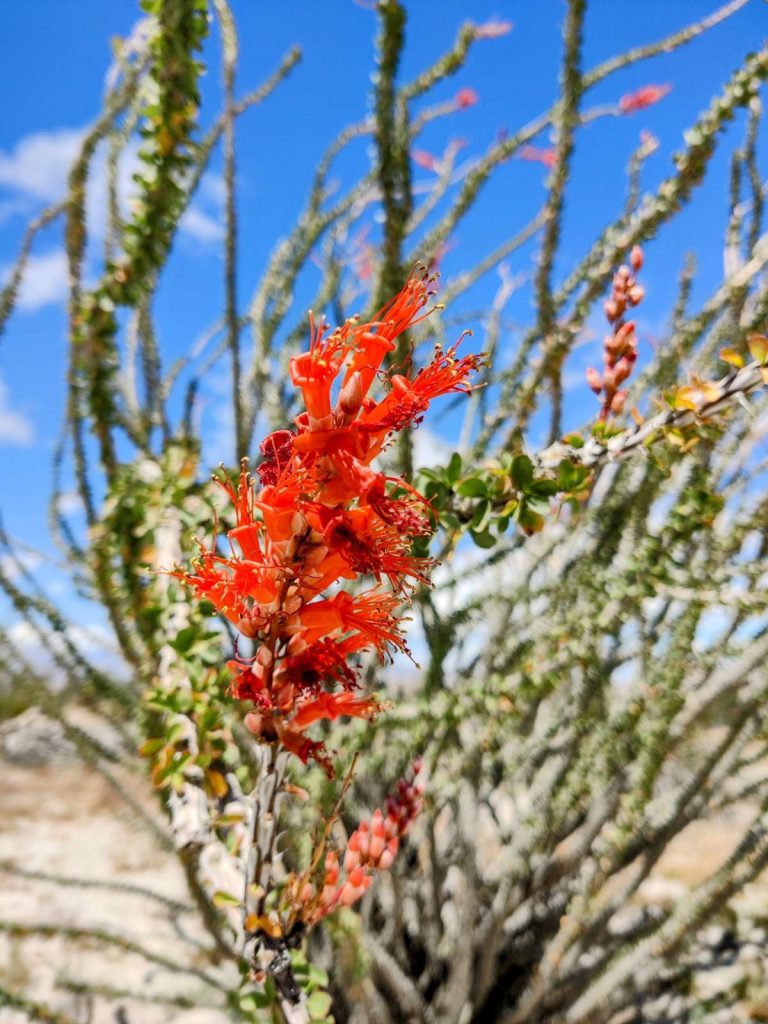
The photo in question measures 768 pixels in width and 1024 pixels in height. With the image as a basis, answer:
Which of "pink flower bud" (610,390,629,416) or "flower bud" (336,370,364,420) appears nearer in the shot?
"flower bud" (336,370,364,420)

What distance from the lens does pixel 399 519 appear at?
2.13 ft

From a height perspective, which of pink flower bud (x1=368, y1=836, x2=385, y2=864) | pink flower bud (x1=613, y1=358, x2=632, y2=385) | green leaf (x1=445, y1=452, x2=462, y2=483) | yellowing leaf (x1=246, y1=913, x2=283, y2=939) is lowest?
yellowing leaf (x1=246, y1=913, x2=283, y2=939)

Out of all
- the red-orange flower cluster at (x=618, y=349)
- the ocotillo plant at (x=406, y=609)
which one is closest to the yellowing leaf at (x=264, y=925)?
the ocotillo plant at (x=406, y=609)

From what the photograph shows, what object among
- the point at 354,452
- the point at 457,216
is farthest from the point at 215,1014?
the point at 457,216

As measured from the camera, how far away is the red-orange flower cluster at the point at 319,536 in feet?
2.05

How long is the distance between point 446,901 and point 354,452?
210cm

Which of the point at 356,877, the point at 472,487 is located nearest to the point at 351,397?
the point at 472,487

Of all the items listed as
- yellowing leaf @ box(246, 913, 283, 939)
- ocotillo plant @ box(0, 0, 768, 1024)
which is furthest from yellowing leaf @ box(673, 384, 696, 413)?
yellowing leaf @ box(246, 913, 283, 939)

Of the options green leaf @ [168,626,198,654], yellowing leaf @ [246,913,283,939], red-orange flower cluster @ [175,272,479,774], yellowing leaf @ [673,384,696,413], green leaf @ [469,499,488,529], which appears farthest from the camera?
green leaf @ [168,626,198,654]

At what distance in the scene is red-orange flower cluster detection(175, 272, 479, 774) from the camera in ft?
2.05

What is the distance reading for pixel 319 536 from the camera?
24.9 inches

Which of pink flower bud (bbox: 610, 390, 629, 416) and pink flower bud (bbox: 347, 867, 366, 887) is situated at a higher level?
pink flower bud (bbox: 610, 390, 629, 416)

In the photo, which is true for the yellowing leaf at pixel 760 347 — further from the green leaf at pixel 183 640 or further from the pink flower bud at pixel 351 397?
the green leaf at pixel 183 640

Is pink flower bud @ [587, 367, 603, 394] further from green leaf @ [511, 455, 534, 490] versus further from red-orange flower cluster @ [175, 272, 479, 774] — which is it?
red-orange flower cluster @ [175, 272, 479, 774]
